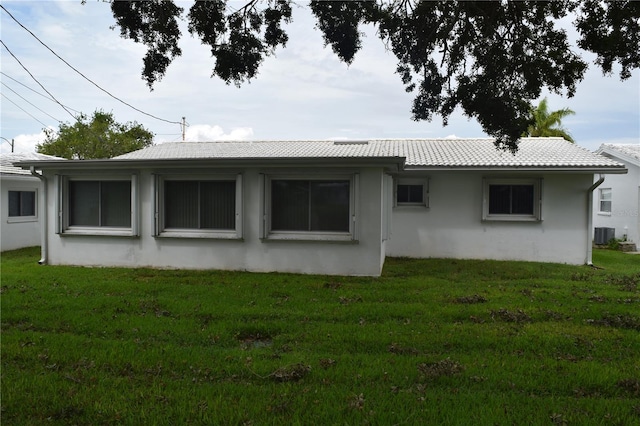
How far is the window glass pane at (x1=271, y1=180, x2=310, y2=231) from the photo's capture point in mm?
10469

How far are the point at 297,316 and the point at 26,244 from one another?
1334 cm

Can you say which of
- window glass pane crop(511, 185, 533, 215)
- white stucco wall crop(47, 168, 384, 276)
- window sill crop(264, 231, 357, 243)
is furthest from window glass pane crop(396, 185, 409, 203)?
window sill crop(264, 231, 357, 243)

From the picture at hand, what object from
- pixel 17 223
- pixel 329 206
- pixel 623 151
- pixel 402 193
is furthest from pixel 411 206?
pixel 17 223

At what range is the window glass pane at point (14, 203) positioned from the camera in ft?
49.7

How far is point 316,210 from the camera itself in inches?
411

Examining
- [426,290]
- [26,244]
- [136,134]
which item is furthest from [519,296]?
[136,134]

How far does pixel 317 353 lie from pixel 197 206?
6.82 m

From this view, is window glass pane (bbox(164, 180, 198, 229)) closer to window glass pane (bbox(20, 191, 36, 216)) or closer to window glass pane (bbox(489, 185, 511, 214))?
window glass pane (bbox(20, 191, 36, 216))

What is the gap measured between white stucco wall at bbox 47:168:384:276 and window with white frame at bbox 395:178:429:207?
384 cm

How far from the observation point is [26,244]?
51.6ft

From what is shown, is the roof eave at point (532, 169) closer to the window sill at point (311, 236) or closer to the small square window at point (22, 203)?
the window sill at point (311, 236)

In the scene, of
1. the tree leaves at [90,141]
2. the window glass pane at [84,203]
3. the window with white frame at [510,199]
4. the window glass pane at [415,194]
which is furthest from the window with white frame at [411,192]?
the tree leaves at [90,141]

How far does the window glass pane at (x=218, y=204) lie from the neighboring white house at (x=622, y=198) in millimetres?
15491

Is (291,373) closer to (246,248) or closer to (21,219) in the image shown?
(246,248)
